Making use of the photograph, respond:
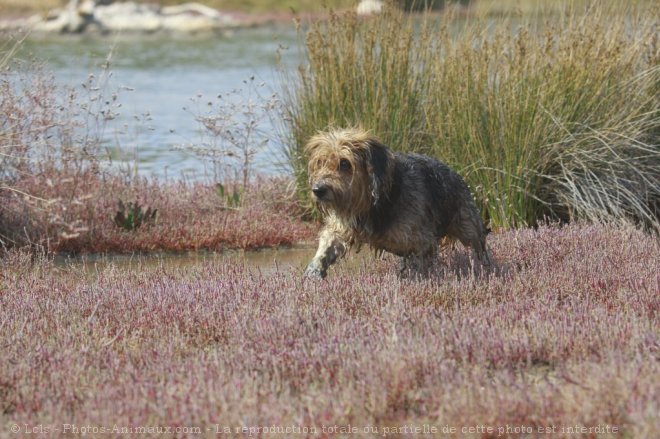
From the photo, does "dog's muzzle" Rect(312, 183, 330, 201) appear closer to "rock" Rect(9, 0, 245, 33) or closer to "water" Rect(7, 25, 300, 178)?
"water" Rect(7, 25, 300, 178)

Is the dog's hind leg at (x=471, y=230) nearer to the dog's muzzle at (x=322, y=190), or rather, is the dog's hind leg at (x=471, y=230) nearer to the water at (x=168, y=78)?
the dog's muzzle at (x=322, y=190)

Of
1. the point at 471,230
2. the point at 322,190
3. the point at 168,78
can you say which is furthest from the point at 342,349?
the point at 168,78

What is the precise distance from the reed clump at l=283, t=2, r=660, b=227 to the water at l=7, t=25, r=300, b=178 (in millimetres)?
874

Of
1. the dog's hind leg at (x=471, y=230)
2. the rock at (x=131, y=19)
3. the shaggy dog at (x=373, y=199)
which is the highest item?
the shaggy dog at (x=373, y=199)

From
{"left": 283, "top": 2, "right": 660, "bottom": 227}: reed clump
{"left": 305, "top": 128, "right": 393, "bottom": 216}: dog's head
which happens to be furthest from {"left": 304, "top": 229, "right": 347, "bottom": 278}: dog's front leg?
{"left": 283, "top": 2, "right": 660, "bottom": 227}: reed clump

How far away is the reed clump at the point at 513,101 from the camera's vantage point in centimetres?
973

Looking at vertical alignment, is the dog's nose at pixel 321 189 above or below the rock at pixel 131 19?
above

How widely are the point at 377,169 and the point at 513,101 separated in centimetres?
280

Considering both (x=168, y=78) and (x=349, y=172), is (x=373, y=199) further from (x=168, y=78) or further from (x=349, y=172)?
(x=168, y=78)

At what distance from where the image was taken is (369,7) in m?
11.1

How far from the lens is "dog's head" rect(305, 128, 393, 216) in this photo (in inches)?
281

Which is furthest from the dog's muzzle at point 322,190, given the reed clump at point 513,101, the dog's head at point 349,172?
the reed clump at point 513,101

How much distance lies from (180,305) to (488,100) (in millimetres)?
4373

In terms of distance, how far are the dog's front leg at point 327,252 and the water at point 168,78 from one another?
11.6 ft
